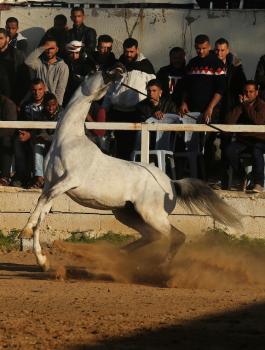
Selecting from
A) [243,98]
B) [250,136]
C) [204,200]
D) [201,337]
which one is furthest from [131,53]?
[201,337]

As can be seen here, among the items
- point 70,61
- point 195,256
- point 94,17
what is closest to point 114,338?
point 195,256

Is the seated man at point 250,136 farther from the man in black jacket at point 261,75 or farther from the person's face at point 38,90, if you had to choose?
the person's face at point 38,90

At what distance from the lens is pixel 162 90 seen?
16000mm

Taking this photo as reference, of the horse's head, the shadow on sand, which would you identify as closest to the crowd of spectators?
the horse's head

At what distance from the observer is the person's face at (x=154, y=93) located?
1534 centimetres

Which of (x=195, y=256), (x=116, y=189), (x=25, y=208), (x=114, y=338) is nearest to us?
(x=114, y=338)

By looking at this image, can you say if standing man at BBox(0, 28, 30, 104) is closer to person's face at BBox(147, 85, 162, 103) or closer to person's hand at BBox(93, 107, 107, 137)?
person's hand at BBox(93, 107, 107, 137)

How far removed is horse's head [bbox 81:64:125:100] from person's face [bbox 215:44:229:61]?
152 inches

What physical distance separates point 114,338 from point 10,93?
8574 mm

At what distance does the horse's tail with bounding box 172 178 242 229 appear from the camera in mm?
12938

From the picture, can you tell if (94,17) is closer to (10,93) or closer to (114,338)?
(10,93)

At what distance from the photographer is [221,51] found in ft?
52.2

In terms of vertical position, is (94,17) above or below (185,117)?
above

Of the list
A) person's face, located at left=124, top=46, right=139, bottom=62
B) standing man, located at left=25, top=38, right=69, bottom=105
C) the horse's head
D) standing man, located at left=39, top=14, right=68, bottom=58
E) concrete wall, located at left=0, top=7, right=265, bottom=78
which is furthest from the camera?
concrete wall, located at left=0, top=7, right=265, bottom=78
